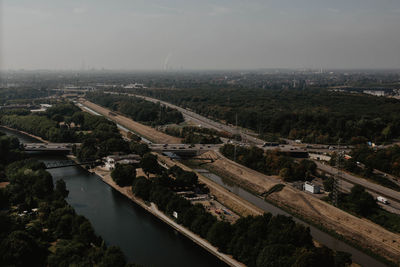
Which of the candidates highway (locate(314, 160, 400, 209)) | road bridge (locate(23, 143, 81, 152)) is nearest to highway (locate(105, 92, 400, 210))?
highway (locate(314, 160, 400, 209))

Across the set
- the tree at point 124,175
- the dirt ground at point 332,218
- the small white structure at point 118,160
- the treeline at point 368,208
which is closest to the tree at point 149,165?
the tree at point 124,175

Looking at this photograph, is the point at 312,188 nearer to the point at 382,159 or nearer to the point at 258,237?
the point at 382,159

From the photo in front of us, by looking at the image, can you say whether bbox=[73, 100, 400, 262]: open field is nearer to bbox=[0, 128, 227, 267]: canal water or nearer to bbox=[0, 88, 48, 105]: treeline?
bbox=[0, 128, 227, 267]: canal water

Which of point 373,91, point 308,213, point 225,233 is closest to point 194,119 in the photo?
point 308,213

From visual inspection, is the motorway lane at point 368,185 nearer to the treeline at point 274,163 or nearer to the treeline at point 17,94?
the treeline at point 274,163

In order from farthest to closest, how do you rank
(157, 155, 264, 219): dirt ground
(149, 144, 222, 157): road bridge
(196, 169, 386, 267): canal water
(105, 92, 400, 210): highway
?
(149, 144, 222, 157): road bridge, (105, 92, 400, 210): highway, (157, 155, 264, 219): dirt ground, (196, 169, 386, 267): canal water

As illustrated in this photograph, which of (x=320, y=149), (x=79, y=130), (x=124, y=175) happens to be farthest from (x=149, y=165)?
(x=79, y=130)
